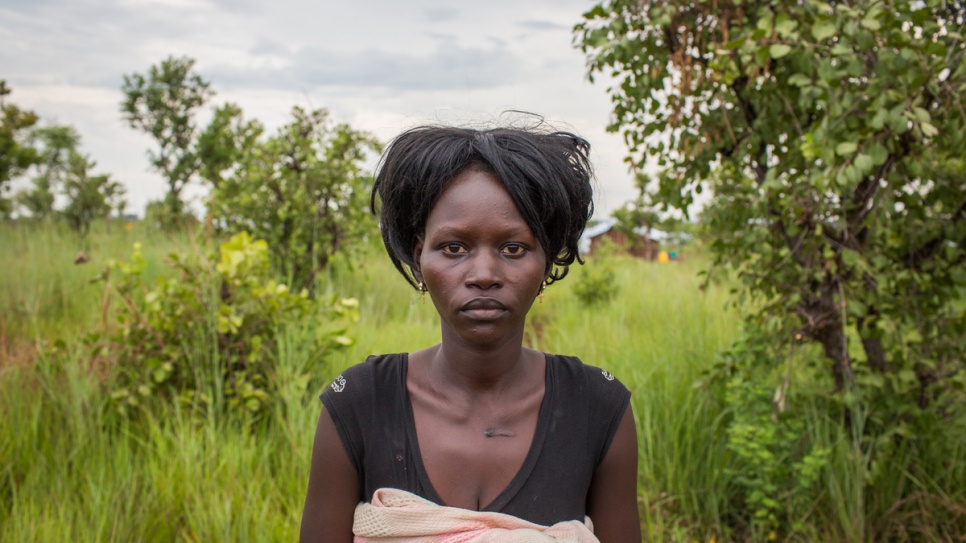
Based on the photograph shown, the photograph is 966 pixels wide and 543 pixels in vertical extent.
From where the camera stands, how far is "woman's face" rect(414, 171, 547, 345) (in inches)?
54.9

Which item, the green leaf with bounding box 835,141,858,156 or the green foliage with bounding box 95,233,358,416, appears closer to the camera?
the green leaf with bounding box 835,141,858,156

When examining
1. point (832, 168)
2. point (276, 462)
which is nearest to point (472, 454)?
point (832, 168)

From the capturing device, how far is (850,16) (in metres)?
2.56

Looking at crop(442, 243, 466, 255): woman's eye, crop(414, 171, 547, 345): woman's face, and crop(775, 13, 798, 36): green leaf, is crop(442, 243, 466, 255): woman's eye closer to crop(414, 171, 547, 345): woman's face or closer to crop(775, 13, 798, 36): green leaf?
crop(414, 171, 547, 345): woman's face

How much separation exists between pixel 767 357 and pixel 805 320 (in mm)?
236

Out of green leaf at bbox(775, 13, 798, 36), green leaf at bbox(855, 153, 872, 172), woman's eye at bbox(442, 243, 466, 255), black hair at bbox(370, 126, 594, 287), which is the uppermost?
green leaf at bbox(775, 13, 798, 36)

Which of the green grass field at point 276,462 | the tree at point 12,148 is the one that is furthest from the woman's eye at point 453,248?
the tree at point 12,148

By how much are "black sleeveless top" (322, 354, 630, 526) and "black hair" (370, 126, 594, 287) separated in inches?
10.0

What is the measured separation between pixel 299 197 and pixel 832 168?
13.8ft

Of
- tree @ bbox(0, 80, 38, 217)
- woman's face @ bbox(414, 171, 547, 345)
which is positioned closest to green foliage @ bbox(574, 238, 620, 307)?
woman's face @ bbox(414, 171, 547, 345)

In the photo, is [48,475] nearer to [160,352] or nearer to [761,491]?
[160,352]

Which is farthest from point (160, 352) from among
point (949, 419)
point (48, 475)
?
point (949, 419)

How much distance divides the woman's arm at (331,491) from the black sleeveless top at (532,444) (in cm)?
2

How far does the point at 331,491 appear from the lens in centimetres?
152
